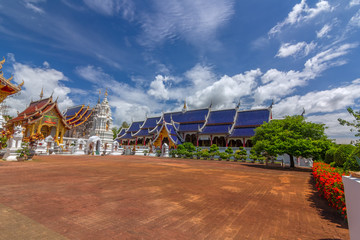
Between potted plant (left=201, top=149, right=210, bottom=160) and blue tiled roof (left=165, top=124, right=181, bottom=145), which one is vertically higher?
blue tiled roof (left=165, top=124, right=181, bottom=145)

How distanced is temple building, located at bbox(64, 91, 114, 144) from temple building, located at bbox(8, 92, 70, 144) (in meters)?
3.37

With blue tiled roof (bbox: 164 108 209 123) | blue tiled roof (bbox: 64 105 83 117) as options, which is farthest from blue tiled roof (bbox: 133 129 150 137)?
blue tiled roof (bbox: 64 105 83 117)

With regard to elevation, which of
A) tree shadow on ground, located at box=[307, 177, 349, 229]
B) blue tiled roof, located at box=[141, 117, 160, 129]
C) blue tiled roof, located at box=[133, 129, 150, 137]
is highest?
blue tiled roof, located at box=[141, 117, 160, 129]

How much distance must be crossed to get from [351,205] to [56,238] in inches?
154

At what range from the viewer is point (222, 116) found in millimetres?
31312

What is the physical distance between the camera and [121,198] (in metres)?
4.61

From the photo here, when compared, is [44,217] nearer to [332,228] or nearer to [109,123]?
[332,228]

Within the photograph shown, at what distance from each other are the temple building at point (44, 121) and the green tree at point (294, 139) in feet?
92.1

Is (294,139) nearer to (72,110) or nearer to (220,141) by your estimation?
(220,141)

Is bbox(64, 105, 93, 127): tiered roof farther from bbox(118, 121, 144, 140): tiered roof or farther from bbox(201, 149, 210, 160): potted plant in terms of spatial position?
bbox(201, 149, 210, 160): potted plant

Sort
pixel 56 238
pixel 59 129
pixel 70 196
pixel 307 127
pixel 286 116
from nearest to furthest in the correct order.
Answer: pixel 56 238
pixel 70 196
pixel 307 127
pixel 286 116
pixel 59 129

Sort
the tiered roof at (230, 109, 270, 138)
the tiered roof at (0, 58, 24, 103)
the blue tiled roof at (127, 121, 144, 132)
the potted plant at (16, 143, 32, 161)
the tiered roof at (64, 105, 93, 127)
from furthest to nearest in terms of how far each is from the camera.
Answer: the blue tiled roof at (127, 121, 144, 132) → the tiered roof at (64, 105, 93, 127) → the tiered roof at (230, 109, 270, 138) → the tiered roof at (0, 58, 24, 103) → the potted plant at (16, 143, 32, 161)

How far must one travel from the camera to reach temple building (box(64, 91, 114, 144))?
98.6 feet

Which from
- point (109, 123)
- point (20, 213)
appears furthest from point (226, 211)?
point (109, 123)
